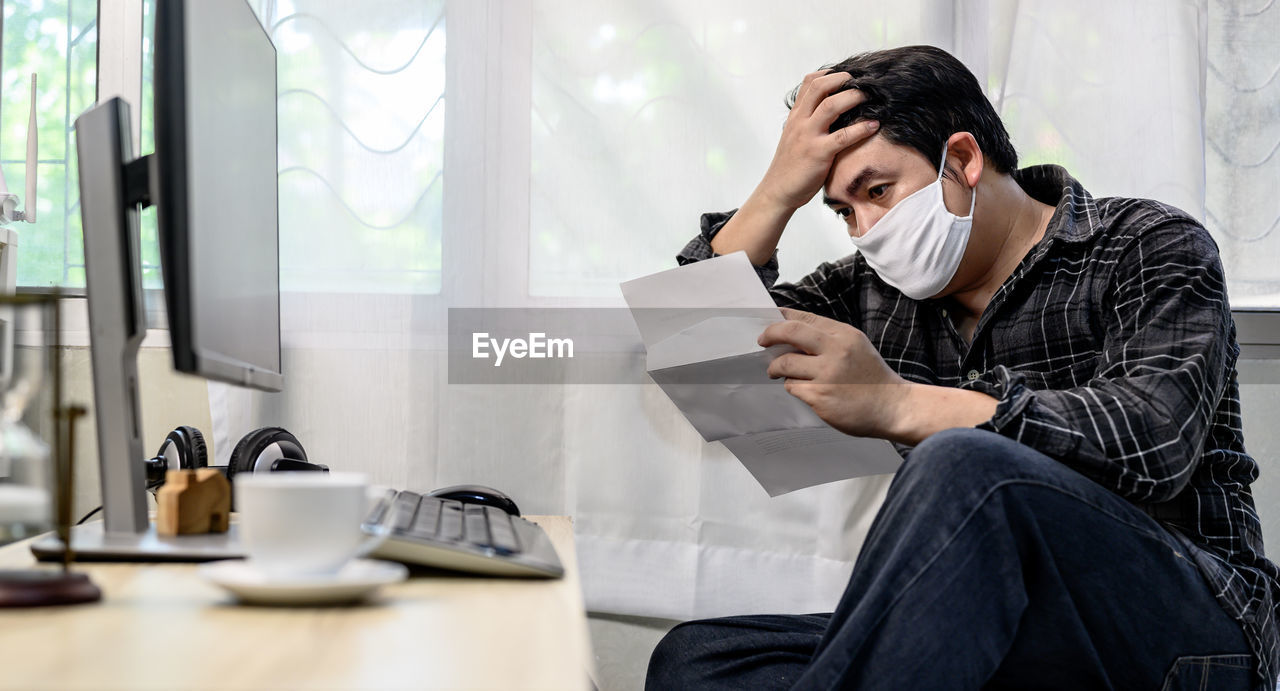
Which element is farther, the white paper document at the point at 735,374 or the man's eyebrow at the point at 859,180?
the man's eyebrow at the point at 859,180

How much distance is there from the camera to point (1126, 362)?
1041mm

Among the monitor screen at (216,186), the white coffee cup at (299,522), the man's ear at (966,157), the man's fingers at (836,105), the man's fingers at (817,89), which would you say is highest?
the man's fingers at (817,89)

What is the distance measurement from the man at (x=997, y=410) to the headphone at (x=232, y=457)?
0.52 metres

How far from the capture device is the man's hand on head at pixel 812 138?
1.29m

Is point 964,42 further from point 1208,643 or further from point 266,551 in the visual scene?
point 266,551

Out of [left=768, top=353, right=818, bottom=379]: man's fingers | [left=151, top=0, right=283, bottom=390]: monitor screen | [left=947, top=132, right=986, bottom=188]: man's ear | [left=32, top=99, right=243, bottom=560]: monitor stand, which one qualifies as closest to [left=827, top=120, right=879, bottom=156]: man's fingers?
[left=947, top=132, right=986, bottom=188]: man's ear

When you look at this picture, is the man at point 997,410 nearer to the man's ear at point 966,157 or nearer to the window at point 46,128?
the man's ear at point 966,157

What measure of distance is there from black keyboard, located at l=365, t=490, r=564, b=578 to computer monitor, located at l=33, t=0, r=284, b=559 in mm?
133

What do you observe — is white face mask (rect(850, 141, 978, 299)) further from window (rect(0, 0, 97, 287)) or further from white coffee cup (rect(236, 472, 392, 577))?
window (rect(0, 0, 97, 287))

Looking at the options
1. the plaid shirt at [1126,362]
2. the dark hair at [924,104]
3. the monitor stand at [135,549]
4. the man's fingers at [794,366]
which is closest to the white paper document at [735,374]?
the man's fingers at [794,366]

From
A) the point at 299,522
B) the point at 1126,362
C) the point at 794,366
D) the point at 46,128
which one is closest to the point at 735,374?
the point at 794,366

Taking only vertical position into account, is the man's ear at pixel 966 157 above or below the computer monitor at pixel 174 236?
above

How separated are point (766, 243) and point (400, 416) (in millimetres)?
649

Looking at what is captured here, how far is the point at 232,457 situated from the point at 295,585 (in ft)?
2.05
